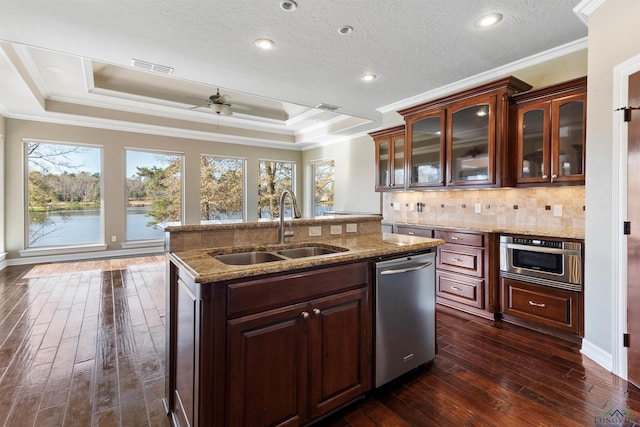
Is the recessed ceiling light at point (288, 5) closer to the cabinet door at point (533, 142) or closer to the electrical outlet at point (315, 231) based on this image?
the electrical outlet at point (315, 231)

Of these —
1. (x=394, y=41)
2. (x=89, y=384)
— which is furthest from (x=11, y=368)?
(x=394, y=41)

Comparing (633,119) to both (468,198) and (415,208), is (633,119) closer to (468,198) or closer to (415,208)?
(468,198)

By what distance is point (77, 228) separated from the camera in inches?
235

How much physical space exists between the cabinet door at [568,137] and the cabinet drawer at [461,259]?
103cm

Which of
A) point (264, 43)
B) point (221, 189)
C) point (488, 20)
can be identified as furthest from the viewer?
point (221, 189)

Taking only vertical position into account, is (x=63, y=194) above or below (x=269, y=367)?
above

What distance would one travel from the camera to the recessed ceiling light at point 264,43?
9.53 ft

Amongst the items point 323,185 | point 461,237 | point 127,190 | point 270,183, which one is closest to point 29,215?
point 127,190

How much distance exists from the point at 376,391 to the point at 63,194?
6.70 meters

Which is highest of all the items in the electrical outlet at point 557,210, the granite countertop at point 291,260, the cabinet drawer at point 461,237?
the electrical outlet at point 557,210

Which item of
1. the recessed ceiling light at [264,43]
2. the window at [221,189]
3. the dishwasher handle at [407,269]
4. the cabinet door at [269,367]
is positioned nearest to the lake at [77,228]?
the window at [221,189]

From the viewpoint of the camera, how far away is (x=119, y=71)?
4777 millimetres

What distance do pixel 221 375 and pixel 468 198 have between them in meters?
3.68

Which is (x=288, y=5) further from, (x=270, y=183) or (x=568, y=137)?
(x=270, y=183)
